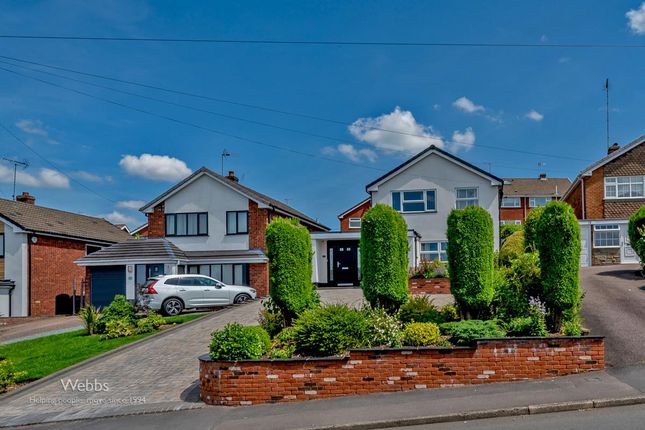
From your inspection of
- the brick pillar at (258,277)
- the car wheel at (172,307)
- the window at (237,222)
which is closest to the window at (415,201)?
the brick pillar at (258,277)

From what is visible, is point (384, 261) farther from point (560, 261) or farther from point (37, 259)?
point (37, 259)

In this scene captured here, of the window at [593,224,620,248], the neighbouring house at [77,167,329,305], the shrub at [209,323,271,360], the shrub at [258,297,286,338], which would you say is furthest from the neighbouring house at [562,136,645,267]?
the shrub at [209,323,271,360]

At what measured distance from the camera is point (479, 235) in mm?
10336

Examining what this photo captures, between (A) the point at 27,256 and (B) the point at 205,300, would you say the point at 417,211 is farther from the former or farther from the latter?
(A) the point at 27,256

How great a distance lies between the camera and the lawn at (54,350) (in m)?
11.9

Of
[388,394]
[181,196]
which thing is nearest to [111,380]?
[388,394]

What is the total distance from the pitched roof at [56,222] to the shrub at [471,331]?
2507cm

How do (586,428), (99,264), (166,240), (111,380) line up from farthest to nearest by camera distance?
(166,240) → (99,264) → (111,380) → (586,428)

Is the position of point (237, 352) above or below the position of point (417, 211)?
below

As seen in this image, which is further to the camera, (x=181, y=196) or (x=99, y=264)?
(x=181, y=196)

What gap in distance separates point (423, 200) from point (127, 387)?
1877cm

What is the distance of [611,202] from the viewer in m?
27.5

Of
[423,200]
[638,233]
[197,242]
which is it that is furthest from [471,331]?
[197,242]

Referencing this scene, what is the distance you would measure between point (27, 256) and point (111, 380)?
1979 cm
